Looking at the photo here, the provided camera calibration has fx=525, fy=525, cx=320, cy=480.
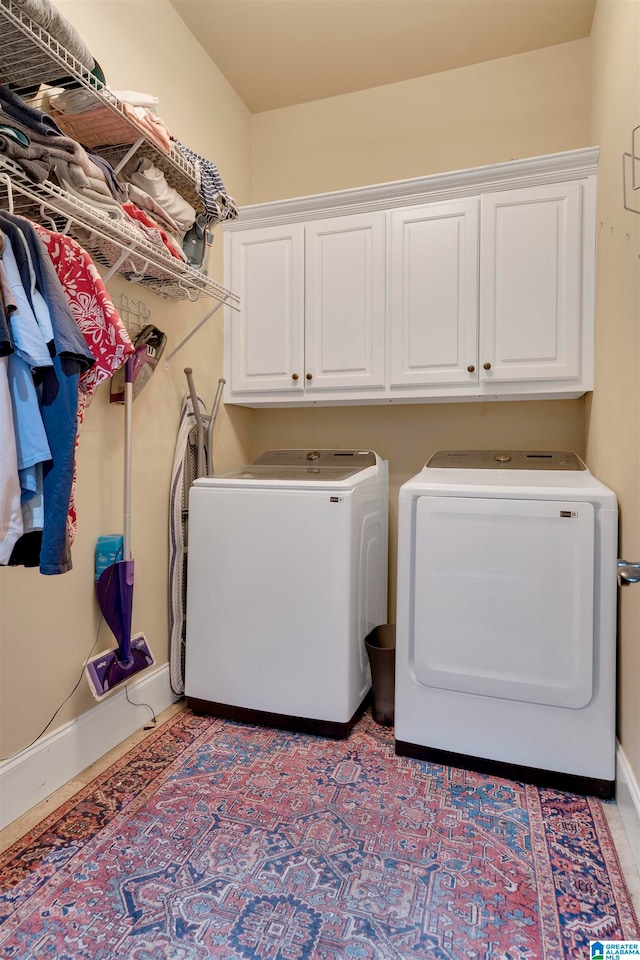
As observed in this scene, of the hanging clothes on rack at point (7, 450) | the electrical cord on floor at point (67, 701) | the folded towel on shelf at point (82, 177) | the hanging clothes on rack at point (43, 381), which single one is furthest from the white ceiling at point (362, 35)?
the electrical cord on floor at point (67, 701)

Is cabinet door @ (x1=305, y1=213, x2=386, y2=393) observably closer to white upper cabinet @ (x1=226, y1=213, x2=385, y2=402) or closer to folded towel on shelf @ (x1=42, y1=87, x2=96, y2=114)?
white upper cabinet @ (x1=226, y1=213, x2=385, y2=402)

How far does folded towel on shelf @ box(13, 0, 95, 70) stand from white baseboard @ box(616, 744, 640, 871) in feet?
7.86

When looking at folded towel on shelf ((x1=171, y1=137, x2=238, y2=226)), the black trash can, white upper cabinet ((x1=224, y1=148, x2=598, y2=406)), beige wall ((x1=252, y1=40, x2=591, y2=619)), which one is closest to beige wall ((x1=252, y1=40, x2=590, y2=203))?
beige wall ((x1=252, y1=40, x2=591, y2=619))

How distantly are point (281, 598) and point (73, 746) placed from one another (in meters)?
0.84

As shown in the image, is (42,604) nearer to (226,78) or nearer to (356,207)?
(356,207)

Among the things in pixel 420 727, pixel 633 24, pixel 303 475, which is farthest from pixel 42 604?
pixel 633 24

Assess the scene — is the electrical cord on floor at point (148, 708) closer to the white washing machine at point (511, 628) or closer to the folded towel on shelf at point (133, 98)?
the white washing machine at point (511, 628)

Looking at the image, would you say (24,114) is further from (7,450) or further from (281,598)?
(281,598)

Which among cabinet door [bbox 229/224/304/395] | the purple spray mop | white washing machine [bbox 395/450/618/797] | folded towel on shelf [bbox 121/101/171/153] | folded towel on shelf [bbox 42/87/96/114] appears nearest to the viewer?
folded towel on shelf [bbox 42/87/96/114]

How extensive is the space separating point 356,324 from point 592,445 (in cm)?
113

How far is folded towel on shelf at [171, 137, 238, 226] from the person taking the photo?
1910mm
